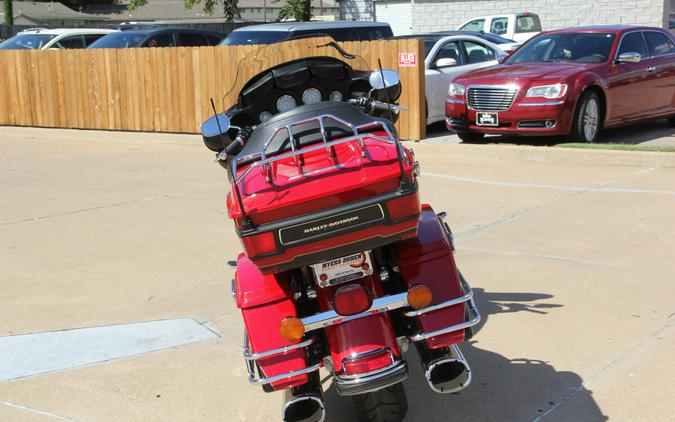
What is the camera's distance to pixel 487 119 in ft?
38.9

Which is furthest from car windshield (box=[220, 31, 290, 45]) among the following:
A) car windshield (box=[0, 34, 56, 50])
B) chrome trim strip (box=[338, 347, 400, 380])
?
chrome trim strip (box=[338, 347, 400, 380])

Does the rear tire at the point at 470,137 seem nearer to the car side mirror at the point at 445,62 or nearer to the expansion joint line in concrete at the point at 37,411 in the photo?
the car side mirror at the point at 445,62

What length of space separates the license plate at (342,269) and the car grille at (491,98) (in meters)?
8.36

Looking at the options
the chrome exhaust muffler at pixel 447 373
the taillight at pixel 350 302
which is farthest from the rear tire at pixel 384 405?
the taillight at pixel 350 302

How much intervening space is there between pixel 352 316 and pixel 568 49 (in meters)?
9.92

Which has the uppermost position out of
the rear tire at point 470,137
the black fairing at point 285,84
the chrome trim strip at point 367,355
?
the black fairing at point 285,84

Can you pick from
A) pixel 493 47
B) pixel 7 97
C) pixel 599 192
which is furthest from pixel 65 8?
pixel 599 192

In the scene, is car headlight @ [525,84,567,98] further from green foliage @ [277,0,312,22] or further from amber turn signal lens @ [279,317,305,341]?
green foliage @ [277,0,312,22]

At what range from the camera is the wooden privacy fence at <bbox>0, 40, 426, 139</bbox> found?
13.1 m

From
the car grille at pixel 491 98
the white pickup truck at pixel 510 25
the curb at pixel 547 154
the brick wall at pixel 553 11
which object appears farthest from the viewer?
the brick wall at pixel 553 11

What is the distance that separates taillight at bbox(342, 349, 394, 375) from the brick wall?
27156 millimetres

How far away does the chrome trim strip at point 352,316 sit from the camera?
350 cm

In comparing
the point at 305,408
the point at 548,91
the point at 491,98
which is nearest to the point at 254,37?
the point at 491,98

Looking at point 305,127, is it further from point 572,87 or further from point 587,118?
point 587,118
